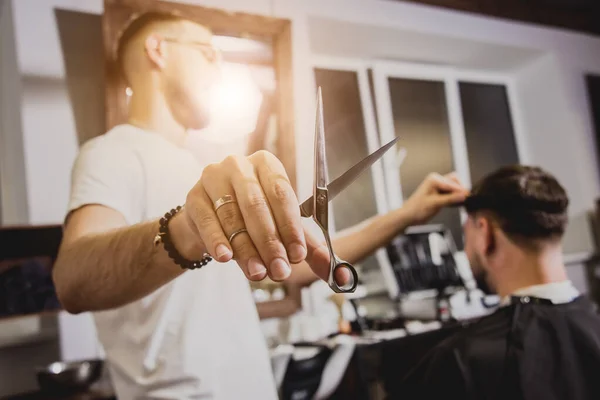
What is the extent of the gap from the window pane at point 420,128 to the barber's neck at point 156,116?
524 millimetres

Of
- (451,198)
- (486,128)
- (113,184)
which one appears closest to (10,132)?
(113,184)

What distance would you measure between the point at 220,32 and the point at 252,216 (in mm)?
856

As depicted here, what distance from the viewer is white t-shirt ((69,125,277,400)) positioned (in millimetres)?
793

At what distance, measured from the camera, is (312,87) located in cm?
134

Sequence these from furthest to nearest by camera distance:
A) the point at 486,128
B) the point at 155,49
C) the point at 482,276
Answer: the point at 486,128 → the point at 482,276 → the point at 155,49

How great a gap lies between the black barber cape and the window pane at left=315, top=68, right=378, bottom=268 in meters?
0.52

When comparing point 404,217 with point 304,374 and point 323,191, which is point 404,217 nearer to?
point 304,374

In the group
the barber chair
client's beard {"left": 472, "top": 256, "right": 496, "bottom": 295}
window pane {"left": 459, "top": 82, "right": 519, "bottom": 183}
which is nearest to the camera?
the barber chair

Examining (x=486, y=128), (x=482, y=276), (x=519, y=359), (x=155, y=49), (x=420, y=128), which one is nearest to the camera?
(x=155, y=49)

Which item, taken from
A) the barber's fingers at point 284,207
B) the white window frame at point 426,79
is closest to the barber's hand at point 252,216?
the barber's fingers at point 284,207

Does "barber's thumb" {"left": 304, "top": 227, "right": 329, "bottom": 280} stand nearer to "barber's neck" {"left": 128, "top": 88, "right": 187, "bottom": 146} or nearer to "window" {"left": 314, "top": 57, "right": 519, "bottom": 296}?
"window" {"left": 314, "top": 57, "right": 519, "bottom": 296}

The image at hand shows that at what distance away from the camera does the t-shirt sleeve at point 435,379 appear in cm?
128

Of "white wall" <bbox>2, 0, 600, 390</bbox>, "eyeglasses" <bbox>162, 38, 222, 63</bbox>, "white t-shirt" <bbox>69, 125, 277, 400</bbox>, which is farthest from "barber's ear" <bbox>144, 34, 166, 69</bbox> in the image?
"white wall" <bbox>2, 0, 600, 390</bbox>

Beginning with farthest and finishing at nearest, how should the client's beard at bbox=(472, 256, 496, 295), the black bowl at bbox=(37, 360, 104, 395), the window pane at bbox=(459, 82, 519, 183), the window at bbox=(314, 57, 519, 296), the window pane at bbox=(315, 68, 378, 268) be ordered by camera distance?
the window pane at bbox=(459, 82, 519, 183)
the client's beard at bbox=(472, 256, 496, 295)
the black bowl at bbox=(37, 360, 104, 395)
the window at bbox=(314, 57, 519, 296)
the window pane at bbox=(315, 68, 378, 268)
